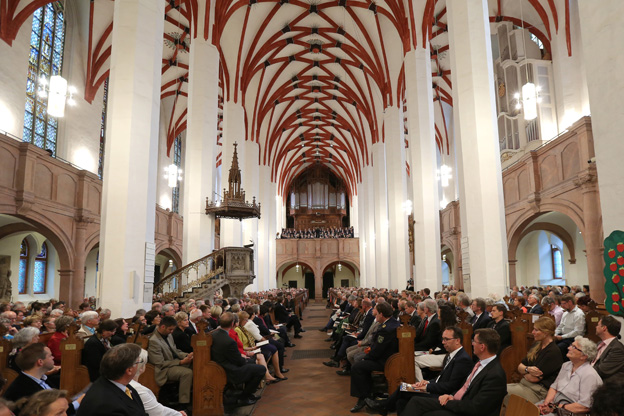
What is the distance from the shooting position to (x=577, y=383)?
142 inches

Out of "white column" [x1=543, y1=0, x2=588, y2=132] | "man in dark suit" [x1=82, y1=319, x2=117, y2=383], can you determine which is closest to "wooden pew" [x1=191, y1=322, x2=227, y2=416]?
"man in dark suit" [x1=82, y1=319, x2=117, y2=383]

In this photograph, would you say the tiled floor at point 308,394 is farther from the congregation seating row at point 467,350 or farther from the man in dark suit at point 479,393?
the man in dark suit at point 479,393

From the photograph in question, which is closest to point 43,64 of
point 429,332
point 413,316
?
point 413,316

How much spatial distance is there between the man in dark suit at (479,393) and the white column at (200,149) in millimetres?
12474

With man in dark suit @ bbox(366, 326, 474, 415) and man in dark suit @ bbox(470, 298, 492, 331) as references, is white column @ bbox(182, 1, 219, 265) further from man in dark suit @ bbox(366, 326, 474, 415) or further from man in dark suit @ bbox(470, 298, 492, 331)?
man in dark suit @ bbox(366, 326, 474, 415)

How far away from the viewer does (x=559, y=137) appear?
1242 cm

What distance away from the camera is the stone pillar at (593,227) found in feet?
36.2

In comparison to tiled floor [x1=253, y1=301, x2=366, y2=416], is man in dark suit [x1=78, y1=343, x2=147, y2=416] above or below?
above

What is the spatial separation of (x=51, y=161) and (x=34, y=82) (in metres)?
4.32

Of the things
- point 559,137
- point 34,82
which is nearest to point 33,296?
point 34,82

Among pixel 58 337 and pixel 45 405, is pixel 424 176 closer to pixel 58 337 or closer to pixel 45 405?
pixel 58 337

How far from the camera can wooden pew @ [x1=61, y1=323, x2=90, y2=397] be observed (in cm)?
455

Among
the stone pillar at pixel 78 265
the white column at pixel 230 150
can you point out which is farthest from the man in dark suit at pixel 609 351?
the white column at pixel 230 150

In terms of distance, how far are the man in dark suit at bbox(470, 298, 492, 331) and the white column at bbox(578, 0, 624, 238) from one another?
2186mm
